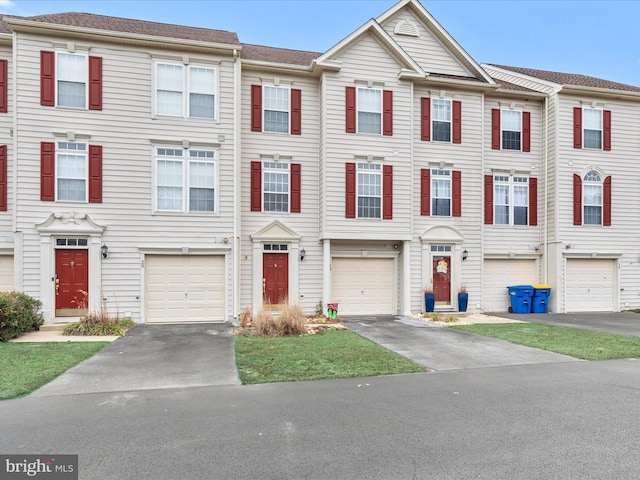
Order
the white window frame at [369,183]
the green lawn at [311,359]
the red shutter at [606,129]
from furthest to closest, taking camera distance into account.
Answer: the red shutter at [606,129] < the white window frame at [369,183] < the green lawn at [311,359]

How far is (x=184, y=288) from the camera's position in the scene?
12.8 m

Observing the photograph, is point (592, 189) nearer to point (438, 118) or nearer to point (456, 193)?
point (456, 193)

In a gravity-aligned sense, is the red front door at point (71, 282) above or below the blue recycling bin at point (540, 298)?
above

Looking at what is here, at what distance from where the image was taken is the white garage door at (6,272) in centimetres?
A: 1206

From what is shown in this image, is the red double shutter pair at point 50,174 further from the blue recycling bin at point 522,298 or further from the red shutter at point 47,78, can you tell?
the blue recycling bin at point 522,298

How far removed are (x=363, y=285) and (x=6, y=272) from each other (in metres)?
11.3

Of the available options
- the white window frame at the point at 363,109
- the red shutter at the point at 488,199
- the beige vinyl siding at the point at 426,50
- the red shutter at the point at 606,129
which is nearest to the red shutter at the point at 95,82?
the white window frame at the point at 363,109

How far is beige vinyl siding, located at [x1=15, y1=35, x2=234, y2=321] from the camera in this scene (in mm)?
11578

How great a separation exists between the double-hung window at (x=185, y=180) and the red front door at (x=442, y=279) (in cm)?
821

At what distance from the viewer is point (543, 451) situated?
391cm

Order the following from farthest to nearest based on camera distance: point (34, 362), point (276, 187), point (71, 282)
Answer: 1. point (276, 187)
2. point (71, 282)
3. point (34, 362)

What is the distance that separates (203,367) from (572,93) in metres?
16.8

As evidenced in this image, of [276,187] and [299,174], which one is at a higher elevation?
[299,174]

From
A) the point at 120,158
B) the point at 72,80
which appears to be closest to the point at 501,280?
the point at 120,158
